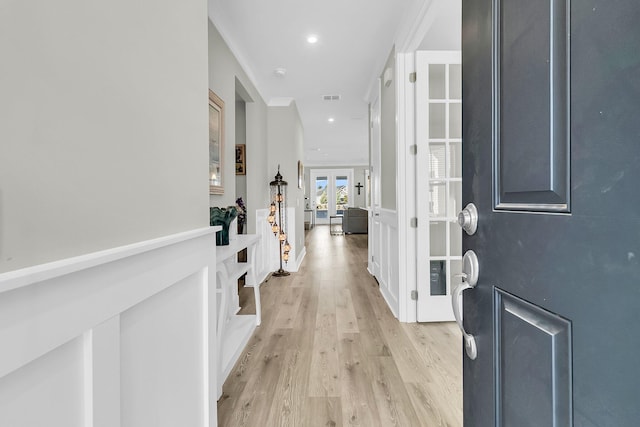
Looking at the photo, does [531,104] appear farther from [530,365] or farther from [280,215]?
[280,215]

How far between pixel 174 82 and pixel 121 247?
1.64 ft

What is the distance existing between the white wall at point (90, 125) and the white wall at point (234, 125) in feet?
5.38

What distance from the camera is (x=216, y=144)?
2.44 meters

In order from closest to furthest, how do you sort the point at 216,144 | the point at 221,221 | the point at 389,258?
the point at 221,221 < the point at 216,144 < the point at 389,258

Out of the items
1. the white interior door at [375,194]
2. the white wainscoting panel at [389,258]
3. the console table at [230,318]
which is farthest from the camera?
the white interior door at [375,194]

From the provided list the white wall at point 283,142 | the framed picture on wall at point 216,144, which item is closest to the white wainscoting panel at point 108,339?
the framed picture on wall at point 216,144

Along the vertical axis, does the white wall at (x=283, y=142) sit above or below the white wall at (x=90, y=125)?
above

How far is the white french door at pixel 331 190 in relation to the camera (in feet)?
43.8

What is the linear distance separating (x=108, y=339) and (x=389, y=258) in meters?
→ 2.73

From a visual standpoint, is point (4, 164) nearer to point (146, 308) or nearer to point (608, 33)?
point (146, 308)

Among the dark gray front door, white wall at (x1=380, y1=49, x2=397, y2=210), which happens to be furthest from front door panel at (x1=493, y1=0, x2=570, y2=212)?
white wall at (x1=380, y1=49, x2=397, y2=210)

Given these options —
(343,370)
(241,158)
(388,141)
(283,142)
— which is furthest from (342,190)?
(343,370)

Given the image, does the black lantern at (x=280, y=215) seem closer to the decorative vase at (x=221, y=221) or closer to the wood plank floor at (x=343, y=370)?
the wood plank floor at (x=343, y=370)

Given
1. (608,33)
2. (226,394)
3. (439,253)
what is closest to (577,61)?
(608,33)
